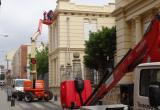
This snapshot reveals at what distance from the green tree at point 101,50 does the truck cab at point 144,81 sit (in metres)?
35.4

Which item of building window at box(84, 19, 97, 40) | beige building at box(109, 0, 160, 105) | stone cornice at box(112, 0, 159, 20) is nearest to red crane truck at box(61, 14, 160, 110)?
stone cornice at box(112, 0, 159, 20)

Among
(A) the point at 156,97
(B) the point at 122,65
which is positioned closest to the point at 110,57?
(B) the point at 122,65

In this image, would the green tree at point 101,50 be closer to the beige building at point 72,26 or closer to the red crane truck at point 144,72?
the beige building at point 72,26

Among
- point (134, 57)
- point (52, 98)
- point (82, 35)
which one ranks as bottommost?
point (52, 98)

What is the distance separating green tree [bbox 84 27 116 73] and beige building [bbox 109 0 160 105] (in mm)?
12604

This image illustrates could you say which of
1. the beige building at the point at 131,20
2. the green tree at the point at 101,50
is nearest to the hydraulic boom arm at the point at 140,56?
the beige building at the point at 131,20

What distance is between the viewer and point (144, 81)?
8.30 meters

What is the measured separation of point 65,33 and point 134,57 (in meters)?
43.4

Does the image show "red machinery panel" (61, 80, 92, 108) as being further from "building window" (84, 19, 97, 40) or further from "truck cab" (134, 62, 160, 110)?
"building window" (84, 19, 97, 40)

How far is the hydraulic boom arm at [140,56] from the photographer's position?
8945 mm

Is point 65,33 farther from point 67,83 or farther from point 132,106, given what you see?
point 132,106

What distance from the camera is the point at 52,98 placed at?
4125cm

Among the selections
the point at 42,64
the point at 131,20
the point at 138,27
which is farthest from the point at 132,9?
the point at 42,64

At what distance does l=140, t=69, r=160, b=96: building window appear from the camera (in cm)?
801
